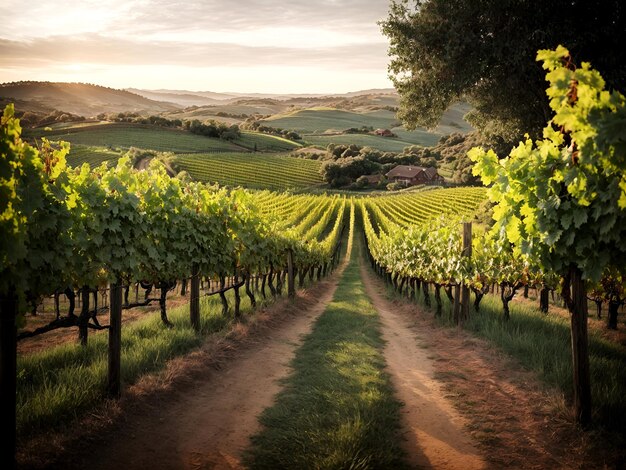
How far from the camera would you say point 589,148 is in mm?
4742

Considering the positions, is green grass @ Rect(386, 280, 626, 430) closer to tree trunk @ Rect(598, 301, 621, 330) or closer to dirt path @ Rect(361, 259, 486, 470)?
dirt path @ Rect(361, 259, 486, 470)

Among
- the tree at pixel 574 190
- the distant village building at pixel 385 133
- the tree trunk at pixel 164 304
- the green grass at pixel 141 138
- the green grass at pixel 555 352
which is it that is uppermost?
the distant village building at pixel 385 133

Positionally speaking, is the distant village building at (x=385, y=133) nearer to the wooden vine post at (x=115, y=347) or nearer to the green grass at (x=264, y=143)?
the green grass at (x=264, y=143)

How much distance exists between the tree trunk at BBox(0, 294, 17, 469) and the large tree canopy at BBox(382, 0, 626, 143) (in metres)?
15.0

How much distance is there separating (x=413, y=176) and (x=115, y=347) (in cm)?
9322

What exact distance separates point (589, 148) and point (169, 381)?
6.55m

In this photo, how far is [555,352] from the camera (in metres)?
8.41

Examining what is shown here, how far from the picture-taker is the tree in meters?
4.65

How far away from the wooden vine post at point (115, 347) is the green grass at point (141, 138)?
8724 centimetres

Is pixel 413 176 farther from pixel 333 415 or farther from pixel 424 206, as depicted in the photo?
pixel 333 415

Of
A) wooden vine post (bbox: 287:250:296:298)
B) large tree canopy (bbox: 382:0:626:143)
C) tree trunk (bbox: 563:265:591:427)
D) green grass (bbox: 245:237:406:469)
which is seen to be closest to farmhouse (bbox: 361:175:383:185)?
large tree canopy (bbox: 382:0:626:143)

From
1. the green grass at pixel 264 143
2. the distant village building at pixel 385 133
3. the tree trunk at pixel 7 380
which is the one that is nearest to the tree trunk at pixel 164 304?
the tree trunk at pixel 7 380

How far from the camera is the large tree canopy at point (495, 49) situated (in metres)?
13.8

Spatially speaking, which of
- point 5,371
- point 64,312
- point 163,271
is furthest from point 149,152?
point 5,371
